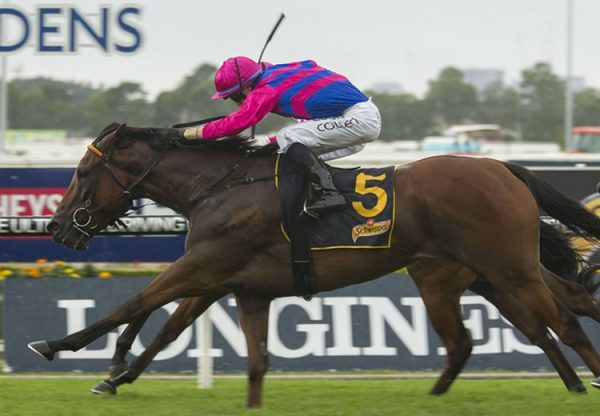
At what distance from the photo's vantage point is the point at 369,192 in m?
6.34

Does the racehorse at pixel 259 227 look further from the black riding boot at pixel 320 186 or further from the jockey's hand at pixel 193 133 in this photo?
the black riding boot at pixel 320 186

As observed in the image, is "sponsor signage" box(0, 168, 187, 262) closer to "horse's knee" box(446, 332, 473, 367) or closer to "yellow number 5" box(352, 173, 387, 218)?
"horse's knee" box(446, 332, 473, 367)

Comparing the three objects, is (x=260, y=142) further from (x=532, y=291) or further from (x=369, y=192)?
(x=532, y=291)

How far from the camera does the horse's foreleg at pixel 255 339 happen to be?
21.2ft

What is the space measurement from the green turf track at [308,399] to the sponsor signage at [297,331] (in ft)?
1.20

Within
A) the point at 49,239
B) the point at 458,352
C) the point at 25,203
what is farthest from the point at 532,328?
the point at 25,203

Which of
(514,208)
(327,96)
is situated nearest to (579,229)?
(514,208)

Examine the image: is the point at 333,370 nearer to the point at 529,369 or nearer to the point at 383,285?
the point at 383,285

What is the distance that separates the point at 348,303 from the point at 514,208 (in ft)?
8.27

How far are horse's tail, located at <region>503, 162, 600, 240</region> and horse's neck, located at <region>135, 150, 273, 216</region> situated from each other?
1.48m

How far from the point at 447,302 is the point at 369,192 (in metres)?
1.04

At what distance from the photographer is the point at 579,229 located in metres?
6.89

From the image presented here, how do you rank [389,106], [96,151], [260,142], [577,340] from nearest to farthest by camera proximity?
[577,340] → [96,151] → [260,142] → [389,106]

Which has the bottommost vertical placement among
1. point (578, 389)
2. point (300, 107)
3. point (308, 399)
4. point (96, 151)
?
point (308, 399)
